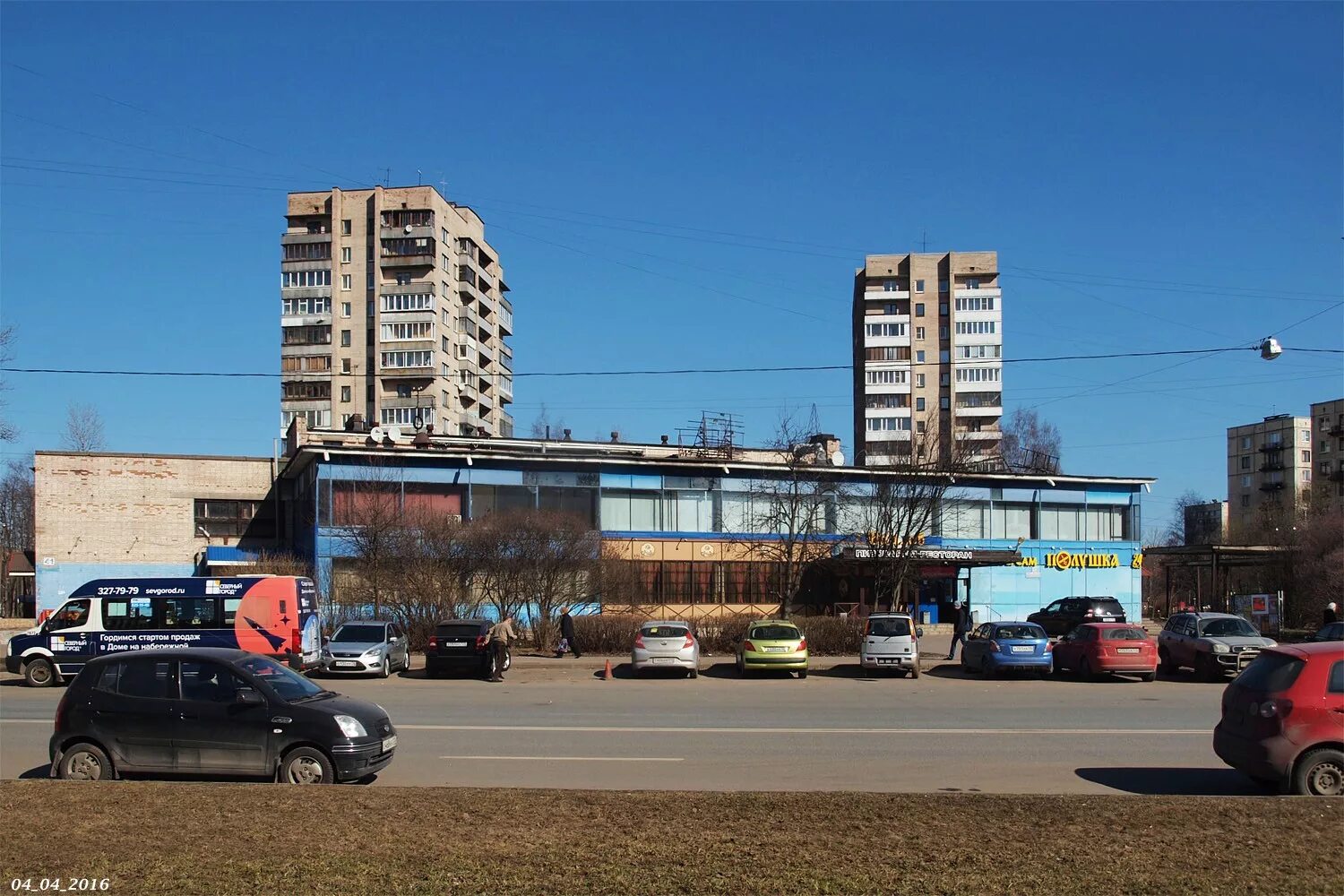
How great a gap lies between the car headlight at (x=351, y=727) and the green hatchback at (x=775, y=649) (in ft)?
55.6

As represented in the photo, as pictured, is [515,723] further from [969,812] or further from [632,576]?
[632,576]

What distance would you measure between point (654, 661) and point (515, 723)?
10315mm

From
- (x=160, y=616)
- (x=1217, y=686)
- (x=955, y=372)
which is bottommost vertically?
(x=1217, y=686)

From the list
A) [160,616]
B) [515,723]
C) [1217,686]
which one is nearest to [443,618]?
[160,616]

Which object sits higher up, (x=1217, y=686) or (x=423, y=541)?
(x=423, y=541)

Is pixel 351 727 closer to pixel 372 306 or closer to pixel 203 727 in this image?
pixel 203 727

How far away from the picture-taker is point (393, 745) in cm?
1255

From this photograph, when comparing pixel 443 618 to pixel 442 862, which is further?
pixel 443 618

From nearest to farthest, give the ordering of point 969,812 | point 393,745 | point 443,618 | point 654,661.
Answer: point 969,812
point 393,745
point 654,661
point 443,618

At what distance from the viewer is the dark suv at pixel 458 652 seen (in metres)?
28.5

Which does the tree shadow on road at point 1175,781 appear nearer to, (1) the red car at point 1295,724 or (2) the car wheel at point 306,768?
(1) the red car at point 1295,724

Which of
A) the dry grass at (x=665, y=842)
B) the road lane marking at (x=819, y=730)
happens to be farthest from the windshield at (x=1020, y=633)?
the dry grass at (x=665, y=842)

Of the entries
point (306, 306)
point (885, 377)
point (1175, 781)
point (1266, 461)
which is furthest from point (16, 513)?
point (1266, 461)

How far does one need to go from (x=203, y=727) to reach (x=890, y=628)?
20.4m
